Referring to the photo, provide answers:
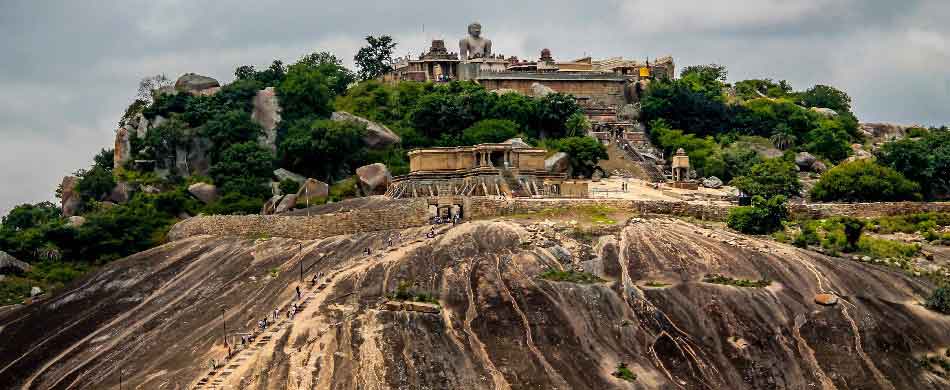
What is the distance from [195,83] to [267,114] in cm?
1055

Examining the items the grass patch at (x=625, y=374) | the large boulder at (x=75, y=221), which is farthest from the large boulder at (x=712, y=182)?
the large boulder at (x=75, y=221)

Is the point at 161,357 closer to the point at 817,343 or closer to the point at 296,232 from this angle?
the point at 296,232

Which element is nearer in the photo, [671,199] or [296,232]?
[296,232]

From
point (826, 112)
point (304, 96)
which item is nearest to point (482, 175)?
point (304, 96)

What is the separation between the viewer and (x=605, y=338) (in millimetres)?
55406

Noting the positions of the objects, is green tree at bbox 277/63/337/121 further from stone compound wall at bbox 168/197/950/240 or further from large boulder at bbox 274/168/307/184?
stone compound wall at bbox 168/197/950/240

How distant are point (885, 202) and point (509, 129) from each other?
28.9m

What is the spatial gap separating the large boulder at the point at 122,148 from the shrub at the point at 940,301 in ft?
202

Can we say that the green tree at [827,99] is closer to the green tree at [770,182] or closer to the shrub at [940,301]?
the green tree at [770,182]

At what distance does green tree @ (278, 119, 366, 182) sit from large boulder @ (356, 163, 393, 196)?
197 inches

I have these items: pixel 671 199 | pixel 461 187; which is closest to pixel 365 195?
pixel 461 187

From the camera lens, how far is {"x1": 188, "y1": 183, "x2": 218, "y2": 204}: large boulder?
86.4m

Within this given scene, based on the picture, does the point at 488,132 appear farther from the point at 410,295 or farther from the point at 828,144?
the point at 410,295

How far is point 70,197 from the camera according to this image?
89625 millimetres
